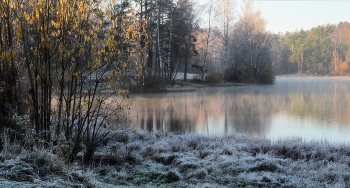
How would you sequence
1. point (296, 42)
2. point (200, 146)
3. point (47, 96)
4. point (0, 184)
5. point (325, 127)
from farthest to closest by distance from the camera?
1. point (296, 42)
2. point (325, 127)
3. point (200, 146)
4. point (47, 96)
5. point (0, 184)

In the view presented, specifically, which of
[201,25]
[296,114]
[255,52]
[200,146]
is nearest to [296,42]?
[255,52]

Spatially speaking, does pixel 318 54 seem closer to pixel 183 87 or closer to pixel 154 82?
pixel 183 87

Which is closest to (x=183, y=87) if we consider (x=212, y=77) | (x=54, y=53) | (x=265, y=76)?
(x=212, y=77)

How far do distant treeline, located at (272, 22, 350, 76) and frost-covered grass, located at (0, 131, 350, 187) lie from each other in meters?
65.4

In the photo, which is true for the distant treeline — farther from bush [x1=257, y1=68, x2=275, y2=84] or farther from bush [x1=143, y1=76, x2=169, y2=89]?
bush [x1=143, y1=76, x2=169, y2=89]

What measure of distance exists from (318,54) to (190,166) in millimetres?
76669

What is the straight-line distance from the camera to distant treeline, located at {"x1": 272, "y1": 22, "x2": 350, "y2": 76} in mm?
70750

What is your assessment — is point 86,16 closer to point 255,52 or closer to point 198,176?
point 198,176

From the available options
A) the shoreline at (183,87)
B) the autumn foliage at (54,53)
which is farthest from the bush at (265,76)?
the autumn foliage at (54,53)

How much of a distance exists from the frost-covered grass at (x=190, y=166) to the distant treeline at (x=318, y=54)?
65356 mm

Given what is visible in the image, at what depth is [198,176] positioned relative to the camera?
4.72 metres

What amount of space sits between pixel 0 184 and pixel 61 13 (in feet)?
8.08

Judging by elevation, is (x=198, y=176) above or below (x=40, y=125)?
below

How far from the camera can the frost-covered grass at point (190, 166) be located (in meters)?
3.53
